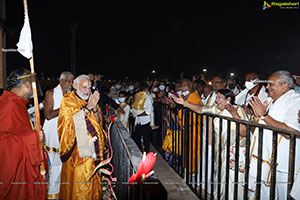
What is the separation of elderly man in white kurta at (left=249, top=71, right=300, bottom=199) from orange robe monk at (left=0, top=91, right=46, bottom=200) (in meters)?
2.86

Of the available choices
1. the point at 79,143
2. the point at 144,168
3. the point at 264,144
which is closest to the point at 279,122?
the point at 264,144

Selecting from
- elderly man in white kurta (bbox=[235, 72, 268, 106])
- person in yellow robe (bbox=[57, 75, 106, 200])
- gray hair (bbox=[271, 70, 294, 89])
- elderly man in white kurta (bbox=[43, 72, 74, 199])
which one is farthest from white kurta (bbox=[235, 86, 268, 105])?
elderly man in white kurta (bbox=[43, 72, 74, 199])

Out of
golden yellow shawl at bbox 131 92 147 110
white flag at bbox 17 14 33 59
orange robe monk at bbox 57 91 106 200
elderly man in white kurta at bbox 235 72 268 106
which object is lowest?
orange robe monk at bbox 57 91 106 200

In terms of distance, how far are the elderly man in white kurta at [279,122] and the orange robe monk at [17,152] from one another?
286cm

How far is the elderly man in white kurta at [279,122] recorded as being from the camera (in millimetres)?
2881

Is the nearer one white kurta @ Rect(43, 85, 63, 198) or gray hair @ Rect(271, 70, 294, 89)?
gray hair @ Rect(271, 70, 294, 89)

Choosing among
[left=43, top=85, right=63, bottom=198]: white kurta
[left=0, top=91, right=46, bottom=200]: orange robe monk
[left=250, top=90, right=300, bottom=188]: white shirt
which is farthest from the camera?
[left=43, top=85, right=63, bottom=198]: white kurta

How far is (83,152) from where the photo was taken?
3.43 m

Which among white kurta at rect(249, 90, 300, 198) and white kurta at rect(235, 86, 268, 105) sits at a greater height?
white kurta at rect(235, 86, 268, 105)

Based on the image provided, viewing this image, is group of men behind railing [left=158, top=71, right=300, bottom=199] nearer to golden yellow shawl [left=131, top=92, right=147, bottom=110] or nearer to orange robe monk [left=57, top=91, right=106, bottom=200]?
orange robe monk [left=57, top=91, right=106, bottom=200]

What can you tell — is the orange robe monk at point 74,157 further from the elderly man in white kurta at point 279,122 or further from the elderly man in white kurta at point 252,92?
the elderly man in white kurta at point 252,92

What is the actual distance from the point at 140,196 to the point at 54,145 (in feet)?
11.7

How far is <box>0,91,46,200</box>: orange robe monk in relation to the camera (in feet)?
8.70

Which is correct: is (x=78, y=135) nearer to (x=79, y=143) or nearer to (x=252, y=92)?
(x=79, y=143)
